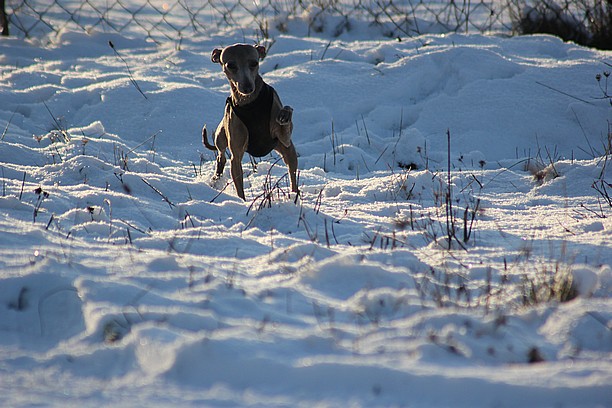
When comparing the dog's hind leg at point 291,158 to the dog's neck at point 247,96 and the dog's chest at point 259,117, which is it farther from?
the dog's neck at point 247,96

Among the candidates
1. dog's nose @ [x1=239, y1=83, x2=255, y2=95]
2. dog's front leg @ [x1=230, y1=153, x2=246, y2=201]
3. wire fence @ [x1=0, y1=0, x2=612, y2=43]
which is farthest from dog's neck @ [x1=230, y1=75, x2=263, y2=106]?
wire fence @ [x1=0, y1=0, x2=612, y2=43]

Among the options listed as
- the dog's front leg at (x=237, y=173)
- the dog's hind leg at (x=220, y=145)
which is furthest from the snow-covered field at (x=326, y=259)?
the dog's hind leg at (x=220, y=145)

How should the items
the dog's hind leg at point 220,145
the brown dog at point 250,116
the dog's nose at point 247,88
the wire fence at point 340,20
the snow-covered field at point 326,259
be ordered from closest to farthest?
the snow-covered field at point 326,259, the dog's nose at point 247,88, the brown dog at point 250,116, the dog's hind leg at point 220,145, the wire fence at point 340,20

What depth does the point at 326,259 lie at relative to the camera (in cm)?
297

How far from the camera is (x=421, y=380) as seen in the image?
2.01 m

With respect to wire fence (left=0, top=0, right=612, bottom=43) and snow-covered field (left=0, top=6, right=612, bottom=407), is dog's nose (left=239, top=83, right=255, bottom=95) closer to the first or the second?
snow-covered field (left=0, top=6, right=612, bottom=407)

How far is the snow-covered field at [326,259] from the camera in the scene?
2.06 m

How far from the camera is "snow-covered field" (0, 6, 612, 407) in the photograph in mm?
2057

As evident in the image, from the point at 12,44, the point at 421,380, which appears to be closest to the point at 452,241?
the point at 421,380

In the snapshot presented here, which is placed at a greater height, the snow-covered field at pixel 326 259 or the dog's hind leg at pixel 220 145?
the dog's hind leg at pixel 220 145

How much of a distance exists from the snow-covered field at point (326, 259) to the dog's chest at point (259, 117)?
0.47m

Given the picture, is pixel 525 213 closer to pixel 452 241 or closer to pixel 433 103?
pixel 452 241

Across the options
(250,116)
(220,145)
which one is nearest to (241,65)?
(250,116)

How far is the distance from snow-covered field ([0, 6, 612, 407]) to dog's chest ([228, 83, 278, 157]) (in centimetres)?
47
